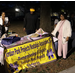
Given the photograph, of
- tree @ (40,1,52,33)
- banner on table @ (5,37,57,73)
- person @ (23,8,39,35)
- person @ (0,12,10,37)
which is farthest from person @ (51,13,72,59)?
person @ (0,12,10,37)

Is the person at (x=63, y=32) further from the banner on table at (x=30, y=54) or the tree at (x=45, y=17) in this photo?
the tree at (x=45, y=17)

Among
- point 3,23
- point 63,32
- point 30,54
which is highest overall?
point 3,23

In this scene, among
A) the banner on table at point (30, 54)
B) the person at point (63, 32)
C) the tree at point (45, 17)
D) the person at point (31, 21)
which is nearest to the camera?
the banner on table at point (30, 54)

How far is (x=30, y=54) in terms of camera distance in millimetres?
4340

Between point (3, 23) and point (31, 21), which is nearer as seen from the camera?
point (31, 21)

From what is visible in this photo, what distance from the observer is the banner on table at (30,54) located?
392 cm

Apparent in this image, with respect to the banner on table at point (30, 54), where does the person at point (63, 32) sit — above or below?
above

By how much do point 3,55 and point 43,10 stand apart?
4556mm

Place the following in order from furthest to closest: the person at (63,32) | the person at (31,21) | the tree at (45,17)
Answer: the tree at (45,17)
the person at (31,21)
the person at (63,32)

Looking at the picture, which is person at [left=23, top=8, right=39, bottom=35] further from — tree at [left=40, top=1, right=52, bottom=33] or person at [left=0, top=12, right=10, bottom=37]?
tree at [left=40, top=1, right=52, bottom=33]

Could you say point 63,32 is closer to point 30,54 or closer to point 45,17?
point 30,54

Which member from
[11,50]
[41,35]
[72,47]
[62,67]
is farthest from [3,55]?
[72,47]

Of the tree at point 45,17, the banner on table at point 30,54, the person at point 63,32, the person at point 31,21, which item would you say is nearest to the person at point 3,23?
the person at point 31,21

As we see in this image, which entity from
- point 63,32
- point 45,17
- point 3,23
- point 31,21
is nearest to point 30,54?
point 63,32
